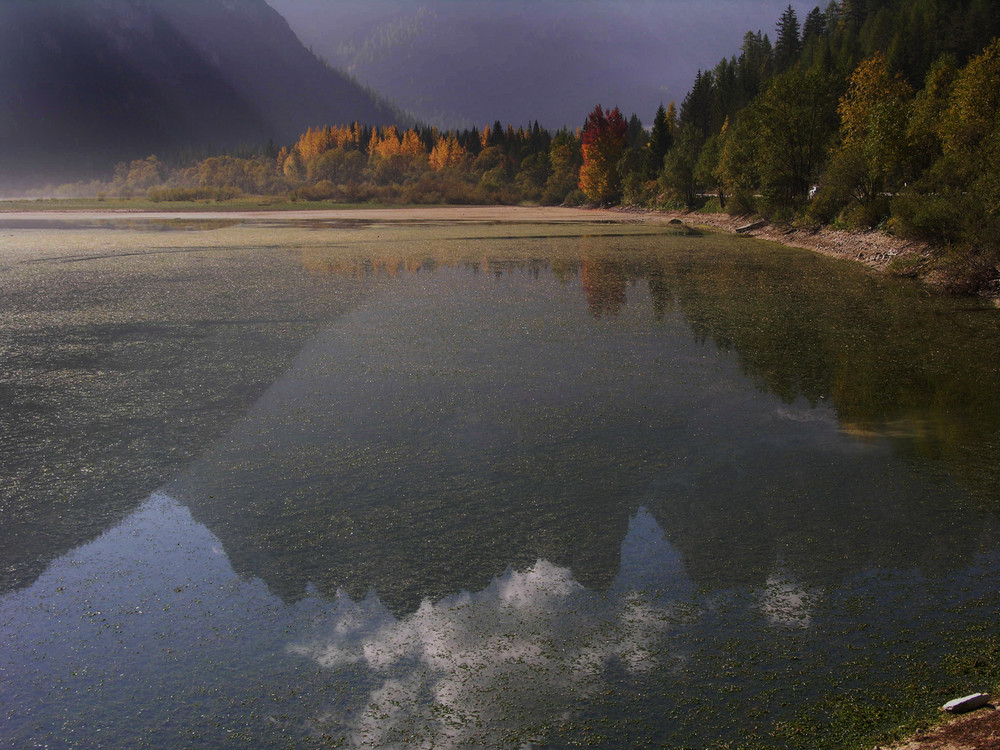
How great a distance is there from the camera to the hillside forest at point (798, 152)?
29375 mm

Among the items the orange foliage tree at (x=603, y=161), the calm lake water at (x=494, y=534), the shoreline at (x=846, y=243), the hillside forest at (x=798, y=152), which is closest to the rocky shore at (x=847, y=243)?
the shoreline at (x=846, y=243)

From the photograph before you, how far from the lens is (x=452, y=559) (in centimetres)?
766

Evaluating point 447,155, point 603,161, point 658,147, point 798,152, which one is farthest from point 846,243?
point 447,155

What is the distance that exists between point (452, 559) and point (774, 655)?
309 centimetres

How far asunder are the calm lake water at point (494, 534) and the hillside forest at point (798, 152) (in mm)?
12155

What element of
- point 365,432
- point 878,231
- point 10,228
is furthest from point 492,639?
point 10,228

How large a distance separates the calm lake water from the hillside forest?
12155mm

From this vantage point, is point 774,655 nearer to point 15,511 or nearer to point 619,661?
point 619,661

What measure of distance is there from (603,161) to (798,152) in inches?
2191

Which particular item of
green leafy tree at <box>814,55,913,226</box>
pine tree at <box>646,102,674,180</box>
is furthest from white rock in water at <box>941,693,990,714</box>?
pine tree at <box>646,102,674,180</box>

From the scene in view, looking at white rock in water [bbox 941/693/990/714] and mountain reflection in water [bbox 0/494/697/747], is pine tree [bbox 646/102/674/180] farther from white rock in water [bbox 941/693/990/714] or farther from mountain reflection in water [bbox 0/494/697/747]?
white rock in water [bbox 941/693/990/714]

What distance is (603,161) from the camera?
338 ft

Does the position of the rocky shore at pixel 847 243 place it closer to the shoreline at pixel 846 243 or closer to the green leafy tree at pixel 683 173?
the shoreline at pixel 846 243

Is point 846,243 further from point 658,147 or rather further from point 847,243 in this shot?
point 658,147
